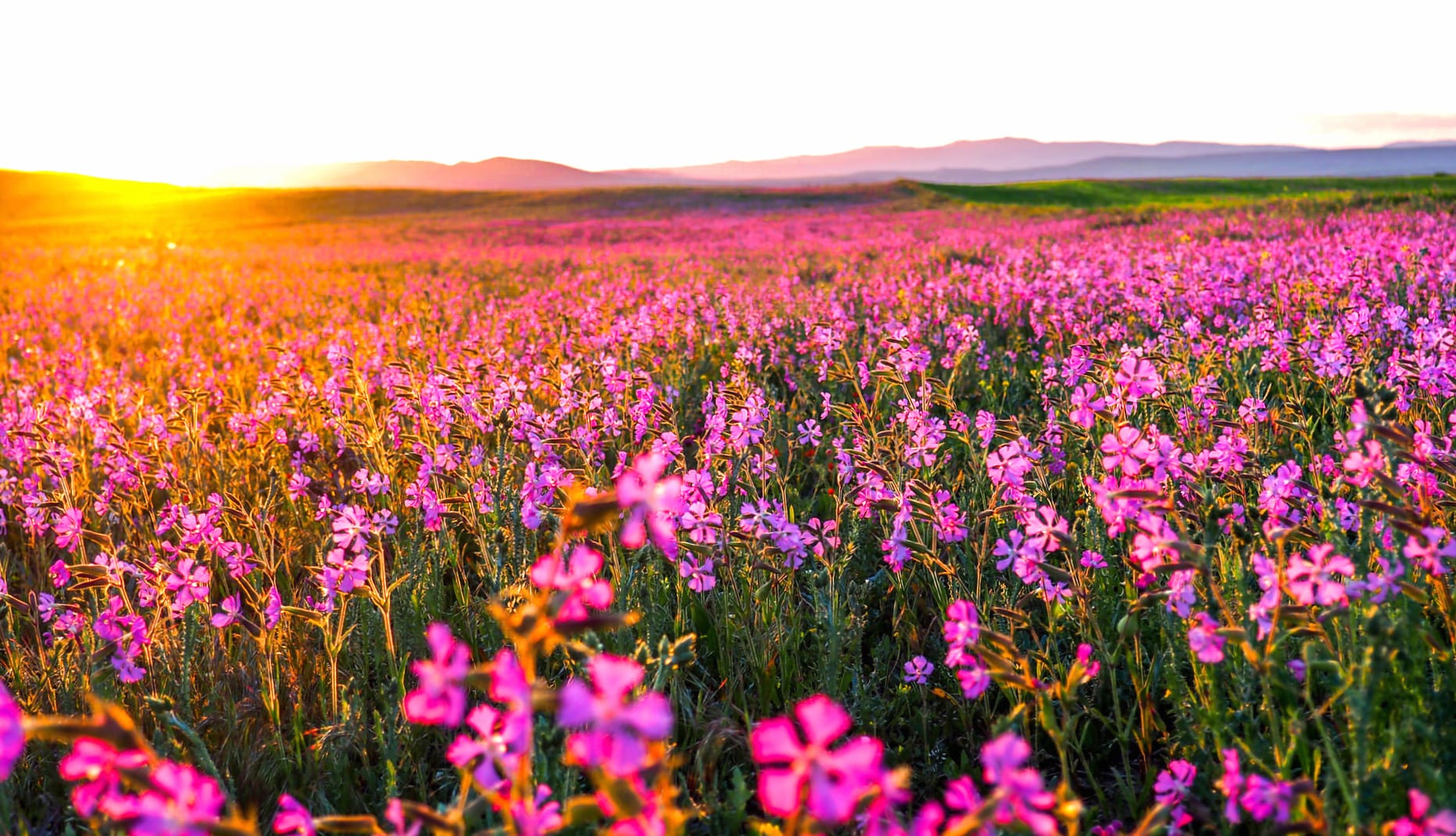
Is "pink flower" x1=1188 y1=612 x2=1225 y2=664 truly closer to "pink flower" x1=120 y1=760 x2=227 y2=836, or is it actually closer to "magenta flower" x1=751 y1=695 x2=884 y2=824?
"magenta flower" x1=751 y1=695 x2=884 y2=824

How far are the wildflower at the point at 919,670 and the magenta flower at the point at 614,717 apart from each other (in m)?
1.91

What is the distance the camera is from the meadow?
1211 mm

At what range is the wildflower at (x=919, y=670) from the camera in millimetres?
2637

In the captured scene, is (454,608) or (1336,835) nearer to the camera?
(1336,835)

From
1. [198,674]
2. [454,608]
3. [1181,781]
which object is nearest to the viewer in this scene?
[1181,781]

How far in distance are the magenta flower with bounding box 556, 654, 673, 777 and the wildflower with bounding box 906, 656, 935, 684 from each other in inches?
75.3

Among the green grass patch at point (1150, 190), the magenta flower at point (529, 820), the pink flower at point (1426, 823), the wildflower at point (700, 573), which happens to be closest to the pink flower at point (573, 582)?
the magenta flower at point (529, 820)

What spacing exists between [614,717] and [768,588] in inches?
77.8

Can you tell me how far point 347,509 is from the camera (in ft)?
8.75

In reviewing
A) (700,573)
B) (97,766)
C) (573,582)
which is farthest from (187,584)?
(573,582)

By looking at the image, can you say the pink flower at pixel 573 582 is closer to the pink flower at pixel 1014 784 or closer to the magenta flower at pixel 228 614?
the pink flower at pixel 1014 784

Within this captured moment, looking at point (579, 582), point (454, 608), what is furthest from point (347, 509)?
point (579, 582)

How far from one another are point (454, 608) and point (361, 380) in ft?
4.04

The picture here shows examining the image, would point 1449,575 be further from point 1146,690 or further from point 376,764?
point 376,764
